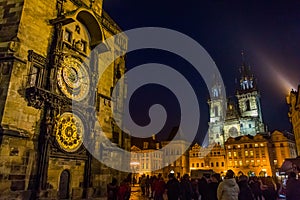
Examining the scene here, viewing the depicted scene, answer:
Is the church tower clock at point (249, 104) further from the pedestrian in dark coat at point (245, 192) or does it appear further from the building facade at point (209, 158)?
the pedestrian in dark coat at point (245, 192)

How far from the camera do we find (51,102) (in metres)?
13.9

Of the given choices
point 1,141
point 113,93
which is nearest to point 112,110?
point 113,93

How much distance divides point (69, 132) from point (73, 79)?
3.55 m

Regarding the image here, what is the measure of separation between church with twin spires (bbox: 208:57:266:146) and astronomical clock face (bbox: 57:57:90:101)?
81192 millimetres

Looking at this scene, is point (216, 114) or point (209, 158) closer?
point (209, 158)

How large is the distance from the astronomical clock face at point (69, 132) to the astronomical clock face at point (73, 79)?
1426mm

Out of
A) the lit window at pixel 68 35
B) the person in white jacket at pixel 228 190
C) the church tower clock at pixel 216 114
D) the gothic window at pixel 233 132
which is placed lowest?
the person in white jacket at pixel 228 190

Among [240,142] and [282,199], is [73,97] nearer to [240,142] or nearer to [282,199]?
[282,199]

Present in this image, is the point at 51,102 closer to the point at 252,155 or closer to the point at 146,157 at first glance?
the point at 146,157

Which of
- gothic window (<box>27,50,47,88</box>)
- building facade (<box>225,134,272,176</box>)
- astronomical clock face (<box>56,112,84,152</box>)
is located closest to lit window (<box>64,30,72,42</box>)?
gothic window (<box>27,50,47,88</box>)

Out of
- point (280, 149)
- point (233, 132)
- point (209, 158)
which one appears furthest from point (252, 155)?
point (233, 132)

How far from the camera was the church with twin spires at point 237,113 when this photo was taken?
296ft

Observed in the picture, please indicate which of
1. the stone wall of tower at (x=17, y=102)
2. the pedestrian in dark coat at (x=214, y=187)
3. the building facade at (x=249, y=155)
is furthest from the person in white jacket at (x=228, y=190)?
the building facade at (x=249, y=155)

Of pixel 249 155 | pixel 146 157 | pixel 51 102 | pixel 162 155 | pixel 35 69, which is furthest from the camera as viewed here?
pixel 162 155
